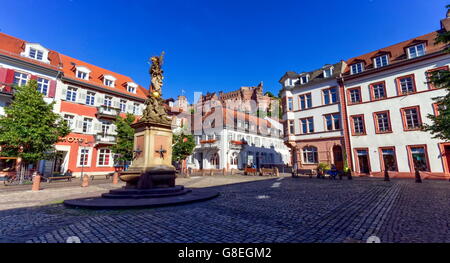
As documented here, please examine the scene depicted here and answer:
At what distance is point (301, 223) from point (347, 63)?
2838 centimetres

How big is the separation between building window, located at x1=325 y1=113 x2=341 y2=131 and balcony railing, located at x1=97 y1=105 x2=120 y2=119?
27381 millimetres

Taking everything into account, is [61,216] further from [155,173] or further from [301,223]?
[301,223]

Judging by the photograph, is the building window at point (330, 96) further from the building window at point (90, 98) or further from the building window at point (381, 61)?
the building window at point (90, 98)

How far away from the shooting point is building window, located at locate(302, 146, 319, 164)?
26.3 m

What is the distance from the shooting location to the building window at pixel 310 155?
86.3 feet

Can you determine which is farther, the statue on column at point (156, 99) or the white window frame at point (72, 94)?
the white window frame at point (72, 94)

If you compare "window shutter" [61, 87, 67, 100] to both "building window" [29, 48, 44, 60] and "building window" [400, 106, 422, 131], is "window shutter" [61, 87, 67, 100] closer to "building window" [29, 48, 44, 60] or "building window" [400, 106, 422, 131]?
"building window" [29, 48, 44, 60]

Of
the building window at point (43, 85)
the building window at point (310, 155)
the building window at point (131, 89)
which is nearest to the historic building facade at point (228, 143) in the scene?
the building window at point (310, 155)

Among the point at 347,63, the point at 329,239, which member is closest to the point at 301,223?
the point at 329,239

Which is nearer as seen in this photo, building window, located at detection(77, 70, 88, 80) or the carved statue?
the carved statue

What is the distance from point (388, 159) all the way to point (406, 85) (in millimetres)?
7899

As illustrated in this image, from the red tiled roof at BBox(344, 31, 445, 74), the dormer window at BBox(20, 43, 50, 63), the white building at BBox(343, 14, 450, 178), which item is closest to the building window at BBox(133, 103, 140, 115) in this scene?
the dormer window at BBox(20, 43, 50, 63)

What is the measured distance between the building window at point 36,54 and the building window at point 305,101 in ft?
106
